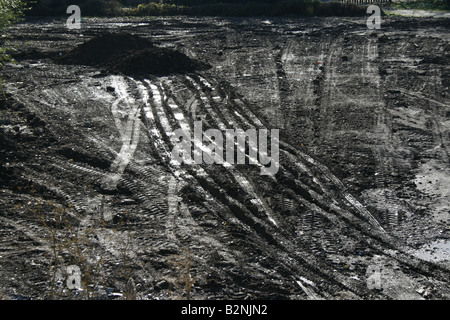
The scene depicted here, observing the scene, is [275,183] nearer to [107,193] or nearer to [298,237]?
[298,237]

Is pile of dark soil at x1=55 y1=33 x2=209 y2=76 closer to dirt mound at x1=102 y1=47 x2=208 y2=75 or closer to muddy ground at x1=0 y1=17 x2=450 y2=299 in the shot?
dirt mound at x1=102 y1=47 x2=208 y2=75

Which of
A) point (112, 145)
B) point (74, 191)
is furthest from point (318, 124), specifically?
point (74, 191)

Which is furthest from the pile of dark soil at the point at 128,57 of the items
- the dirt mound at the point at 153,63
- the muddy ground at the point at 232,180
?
the muddy ground at the point at 232,180

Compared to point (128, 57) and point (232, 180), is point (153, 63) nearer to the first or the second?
point (128, 57)

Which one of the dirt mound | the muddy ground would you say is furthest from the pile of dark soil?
the muddy ground

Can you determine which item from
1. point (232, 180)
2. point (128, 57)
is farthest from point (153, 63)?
point (232, 180)

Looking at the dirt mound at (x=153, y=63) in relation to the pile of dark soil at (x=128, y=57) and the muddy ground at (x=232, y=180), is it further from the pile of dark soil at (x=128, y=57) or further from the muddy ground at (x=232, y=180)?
the muddy ground at (x=232, y=180)

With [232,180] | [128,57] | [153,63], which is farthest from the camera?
[128,57]
